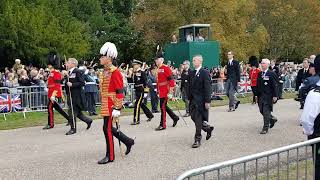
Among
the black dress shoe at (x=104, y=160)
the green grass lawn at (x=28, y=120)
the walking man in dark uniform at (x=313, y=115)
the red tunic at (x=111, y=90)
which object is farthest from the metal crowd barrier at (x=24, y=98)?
the walking man in dark uniform at (x=313, y=115)

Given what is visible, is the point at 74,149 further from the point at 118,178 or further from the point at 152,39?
the point at 152,39

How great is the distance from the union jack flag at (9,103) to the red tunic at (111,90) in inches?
335

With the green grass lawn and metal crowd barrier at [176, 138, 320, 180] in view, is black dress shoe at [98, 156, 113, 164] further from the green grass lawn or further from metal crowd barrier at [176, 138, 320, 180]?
the green grass lawn

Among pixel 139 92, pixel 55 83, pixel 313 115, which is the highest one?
pixel 55 83

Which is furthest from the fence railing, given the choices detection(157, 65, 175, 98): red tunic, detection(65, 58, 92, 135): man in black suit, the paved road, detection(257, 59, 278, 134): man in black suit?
detection(257, 59, 278, 134): man in black suit

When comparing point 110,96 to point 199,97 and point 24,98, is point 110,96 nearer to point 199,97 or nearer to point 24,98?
point 199,97

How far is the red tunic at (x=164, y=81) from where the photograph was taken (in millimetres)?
13648

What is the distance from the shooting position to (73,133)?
13258 mm

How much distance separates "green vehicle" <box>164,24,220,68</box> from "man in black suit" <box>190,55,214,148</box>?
16714 millimetres

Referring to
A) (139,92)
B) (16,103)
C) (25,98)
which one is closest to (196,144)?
(139,92)

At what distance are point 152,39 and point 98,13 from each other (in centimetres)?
546

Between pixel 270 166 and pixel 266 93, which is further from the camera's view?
pixel 266 93

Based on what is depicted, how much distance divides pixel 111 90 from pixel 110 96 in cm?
11

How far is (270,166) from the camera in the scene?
5367 mm
